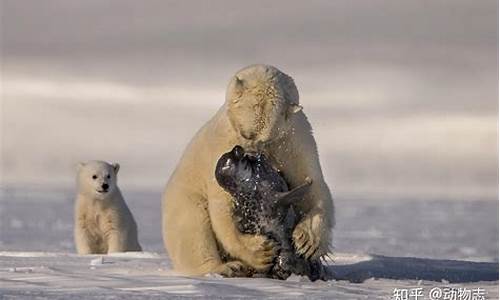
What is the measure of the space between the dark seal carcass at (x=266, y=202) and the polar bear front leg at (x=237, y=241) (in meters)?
0.03

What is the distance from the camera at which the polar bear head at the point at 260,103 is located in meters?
5.05

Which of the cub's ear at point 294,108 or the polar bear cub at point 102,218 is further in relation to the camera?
the polar bear cub at point 102,218

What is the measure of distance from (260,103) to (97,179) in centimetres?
455

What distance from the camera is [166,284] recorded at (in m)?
4.49

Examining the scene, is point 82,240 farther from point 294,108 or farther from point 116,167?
point 294,108

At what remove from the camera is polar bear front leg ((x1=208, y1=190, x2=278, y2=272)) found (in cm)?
519

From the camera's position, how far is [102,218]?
9.16 m

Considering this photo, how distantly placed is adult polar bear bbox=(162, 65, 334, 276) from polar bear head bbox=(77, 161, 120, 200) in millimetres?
3893

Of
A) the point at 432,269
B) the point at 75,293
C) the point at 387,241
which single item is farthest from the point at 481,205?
the point at 75,293

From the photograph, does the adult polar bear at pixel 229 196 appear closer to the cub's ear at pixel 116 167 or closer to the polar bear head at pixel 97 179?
the polar bear head at pixel 97 179

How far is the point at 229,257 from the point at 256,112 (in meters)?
0.74

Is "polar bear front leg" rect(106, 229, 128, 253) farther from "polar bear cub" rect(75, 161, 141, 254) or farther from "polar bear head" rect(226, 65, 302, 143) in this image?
"polar bear head" rect(226, 65, 302, 143)

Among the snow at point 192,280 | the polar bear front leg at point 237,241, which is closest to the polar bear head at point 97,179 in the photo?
the snow at point 192,280

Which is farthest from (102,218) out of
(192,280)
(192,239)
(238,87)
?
(192,280)
